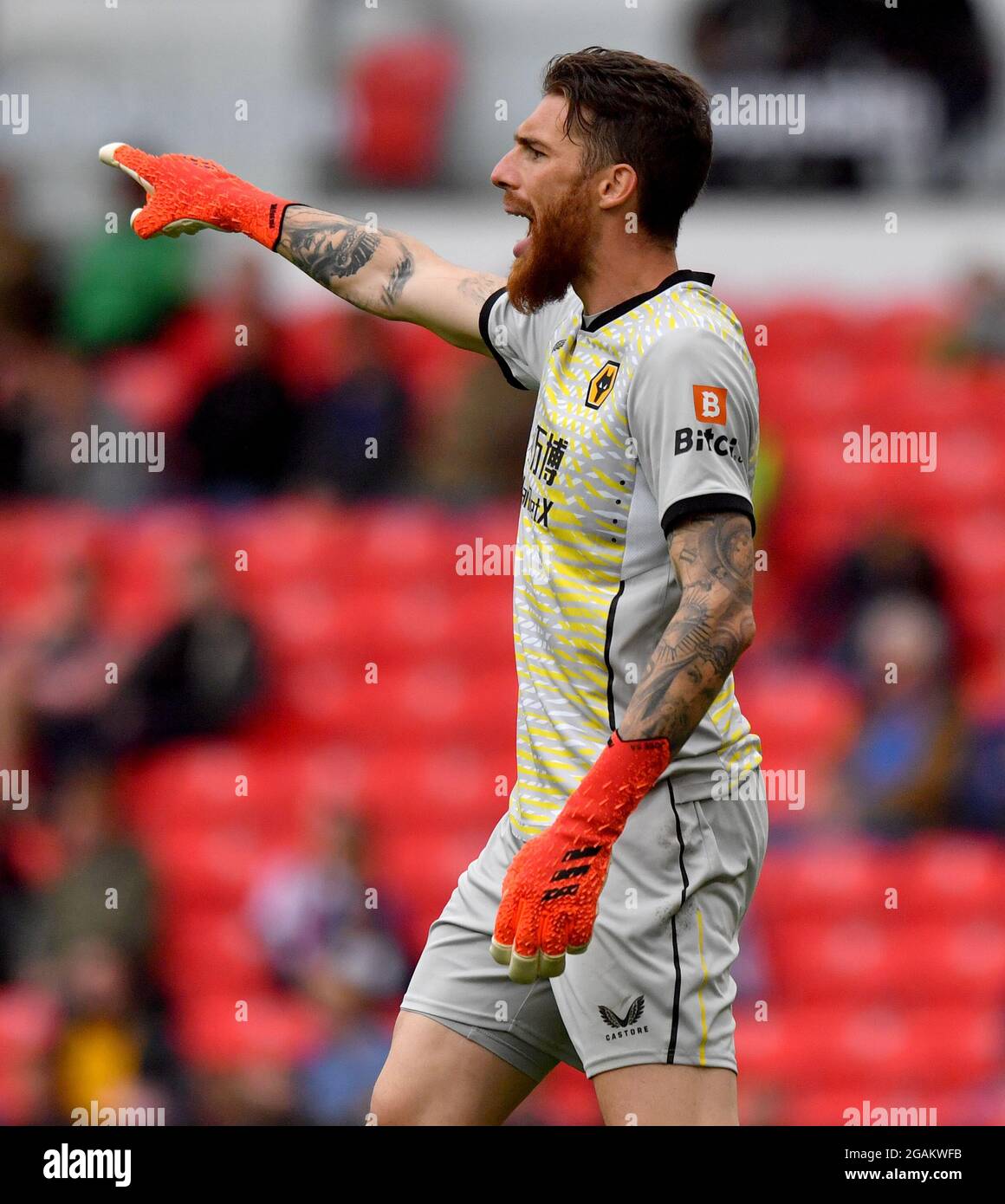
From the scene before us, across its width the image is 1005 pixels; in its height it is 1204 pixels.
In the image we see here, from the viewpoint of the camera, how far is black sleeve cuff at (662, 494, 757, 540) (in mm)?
2988

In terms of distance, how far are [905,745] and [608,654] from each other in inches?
181

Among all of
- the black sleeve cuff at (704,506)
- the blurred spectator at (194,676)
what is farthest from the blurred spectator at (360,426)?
the black sleeve cuff at (704,506)

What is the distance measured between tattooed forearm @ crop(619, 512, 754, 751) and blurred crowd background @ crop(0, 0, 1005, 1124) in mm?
4079

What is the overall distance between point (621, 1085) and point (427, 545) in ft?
18.0

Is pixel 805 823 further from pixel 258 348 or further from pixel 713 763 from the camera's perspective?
pixel 713 763

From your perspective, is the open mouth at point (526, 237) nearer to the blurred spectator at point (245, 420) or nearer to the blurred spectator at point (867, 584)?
the blurred spectator at point (867, 584)

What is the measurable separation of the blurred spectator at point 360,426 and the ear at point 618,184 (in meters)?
5.21

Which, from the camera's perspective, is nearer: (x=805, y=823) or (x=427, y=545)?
(x=805, y=823)

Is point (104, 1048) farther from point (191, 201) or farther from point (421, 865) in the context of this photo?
point (191, 201)

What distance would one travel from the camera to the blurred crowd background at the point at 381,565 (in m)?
7.36

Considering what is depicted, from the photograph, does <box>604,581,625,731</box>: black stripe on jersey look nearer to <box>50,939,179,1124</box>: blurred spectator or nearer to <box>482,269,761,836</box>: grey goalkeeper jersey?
<box>482,269,761,836</box>: grey goalkeeper jersey

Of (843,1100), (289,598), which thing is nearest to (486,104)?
(289,598)

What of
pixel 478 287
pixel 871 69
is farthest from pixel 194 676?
pixel 478 287

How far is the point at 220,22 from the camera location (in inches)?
396
